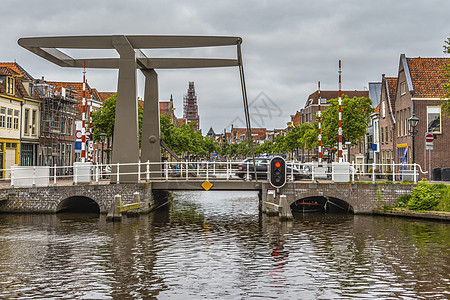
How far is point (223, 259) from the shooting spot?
13234 mm

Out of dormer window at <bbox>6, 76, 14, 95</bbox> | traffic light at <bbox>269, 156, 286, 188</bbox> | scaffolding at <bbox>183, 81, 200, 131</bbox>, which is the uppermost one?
scaffolding at <bbox>183, 81, 200, 131</bbox>

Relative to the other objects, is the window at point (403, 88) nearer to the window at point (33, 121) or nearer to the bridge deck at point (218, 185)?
the bridge deck at point (218, 185)

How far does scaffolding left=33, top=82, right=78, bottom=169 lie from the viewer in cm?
3825

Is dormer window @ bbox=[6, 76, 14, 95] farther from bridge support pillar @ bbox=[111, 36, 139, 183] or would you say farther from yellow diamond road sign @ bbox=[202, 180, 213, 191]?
yellow diamond road sign @ bbox=[202, 180, 213, 191]

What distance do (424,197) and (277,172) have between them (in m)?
6.28

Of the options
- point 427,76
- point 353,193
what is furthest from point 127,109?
point 427,76

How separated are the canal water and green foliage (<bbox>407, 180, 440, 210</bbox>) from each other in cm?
140

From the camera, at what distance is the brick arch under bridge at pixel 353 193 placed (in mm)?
22766

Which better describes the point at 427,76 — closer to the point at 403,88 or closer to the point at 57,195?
the point at 403,88

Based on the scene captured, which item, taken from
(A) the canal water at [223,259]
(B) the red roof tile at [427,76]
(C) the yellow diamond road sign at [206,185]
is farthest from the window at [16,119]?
(B) the red roof tile at [427,76]

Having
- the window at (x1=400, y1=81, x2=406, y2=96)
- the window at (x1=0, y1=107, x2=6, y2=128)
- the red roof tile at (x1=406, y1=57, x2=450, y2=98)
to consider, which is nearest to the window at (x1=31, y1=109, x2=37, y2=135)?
the window at (x1=0, y1=107, x2=6, y2=128)

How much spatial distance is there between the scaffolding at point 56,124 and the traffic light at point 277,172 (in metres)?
21.8

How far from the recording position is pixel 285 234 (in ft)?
56.9

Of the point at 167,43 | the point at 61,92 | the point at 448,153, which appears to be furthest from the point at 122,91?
the point at 448,153
